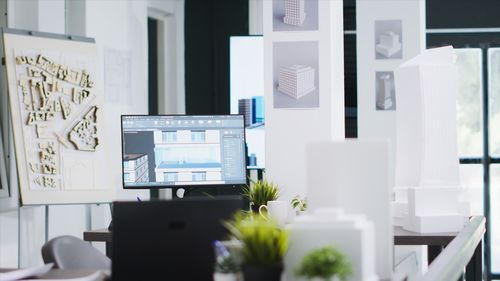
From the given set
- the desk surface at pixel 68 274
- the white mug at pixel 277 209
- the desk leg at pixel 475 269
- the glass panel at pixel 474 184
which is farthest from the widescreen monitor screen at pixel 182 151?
the glass panel at pixel 474 184

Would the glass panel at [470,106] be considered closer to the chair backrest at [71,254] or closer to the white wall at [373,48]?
the white wall at [373,48]

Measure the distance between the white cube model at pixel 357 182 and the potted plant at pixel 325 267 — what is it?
1.45 ft

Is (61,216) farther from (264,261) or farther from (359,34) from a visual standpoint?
(264,261)

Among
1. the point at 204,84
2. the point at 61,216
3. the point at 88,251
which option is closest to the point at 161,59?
the point at 204,84

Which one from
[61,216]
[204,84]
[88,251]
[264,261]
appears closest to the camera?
[264,261]

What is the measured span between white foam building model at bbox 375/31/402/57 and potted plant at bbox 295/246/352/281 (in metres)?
7.41

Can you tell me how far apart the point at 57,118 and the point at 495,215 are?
506cm

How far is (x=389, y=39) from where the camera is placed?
8.89 metres

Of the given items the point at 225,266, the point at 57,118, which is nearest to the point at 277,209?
the point at 57,118

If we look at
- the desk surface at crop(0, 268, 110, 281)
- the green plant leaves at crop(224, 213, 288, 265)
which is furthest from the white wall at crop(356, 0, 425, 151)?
the green plant leaves at crop(224, 213, 288, 265)

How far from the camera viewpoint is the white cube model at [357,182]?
2072mm

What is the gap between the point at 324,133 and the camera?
5906 mm

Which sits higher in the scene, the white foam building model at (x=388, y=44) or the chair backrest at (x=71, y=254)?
the white foam building model at (x=388, y=44)

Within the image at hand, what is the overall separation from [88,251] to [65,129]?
3.01 meters
